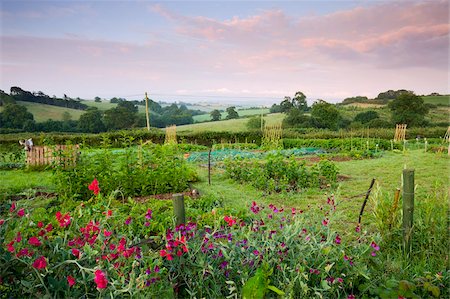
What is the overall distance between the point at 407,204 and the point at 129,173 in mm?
4567

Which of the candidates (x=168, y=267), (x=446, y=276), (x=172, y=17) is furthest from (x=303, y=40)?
(x=168, y=267)

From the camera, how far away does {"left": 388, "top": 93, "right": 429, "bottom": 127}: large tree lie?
2769 cm

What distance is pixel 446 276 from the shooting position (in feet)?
8.95

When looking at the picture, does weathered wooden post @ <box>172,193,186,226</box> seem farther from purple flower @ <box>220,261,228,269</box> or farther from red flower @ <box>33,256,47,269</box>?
red flower @ <box>33,256,47,269</box>

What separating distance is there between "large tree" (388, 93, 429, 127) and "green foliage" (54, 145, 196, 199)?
84.9 feet

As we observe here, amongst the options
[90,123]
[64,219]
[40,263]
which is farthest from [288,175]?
[90,123]

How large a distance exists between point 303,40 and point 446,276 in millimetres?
9157

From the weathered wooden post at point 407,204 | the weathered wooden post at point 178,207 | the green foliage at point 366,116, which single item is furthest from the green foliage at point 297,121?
the weathered wooden post at point 178,207

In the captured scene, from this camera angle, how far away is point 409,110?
27969mm

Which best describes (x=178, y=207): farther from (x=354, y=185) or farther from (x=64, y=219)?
(x=354, y=185)

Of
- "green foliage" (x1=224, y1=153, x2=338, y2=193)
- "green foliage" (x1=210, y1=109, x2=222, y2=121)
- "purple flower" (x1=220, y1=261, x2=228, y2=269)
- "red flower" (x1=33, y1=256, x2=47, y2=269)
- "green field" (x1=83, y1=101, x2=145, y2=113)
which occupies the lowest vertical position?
"green foliage" (x1=224, y1=153, x2=338, y2=193)

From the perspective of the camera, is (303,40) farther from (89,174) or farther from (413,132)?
(413,132)

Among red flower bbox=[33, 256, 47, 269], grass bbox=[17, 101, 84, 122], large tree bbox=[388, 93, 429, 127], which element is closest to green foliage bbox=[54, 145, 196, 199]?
red flower bbox=[33, 256, 47, 269]

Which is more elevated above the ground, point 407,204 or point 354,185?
point 407,204
